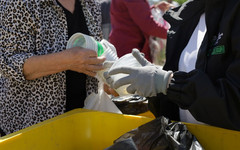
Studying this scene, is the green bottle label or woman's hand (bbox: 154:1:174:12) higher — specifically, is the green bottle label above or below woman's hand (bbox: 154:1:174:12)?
below

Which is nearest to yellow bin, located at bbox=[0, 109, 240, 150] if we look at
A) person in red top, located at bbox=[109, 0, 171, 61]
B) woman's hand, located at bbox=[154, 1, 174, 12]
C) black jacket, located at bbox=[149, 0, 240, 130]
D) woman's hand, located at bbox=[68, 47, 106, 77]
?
black jacket, located at bbox=[149, 0, 240, 130]

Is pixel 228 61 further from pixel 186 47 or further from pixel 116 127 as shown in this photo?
pixel 116 127

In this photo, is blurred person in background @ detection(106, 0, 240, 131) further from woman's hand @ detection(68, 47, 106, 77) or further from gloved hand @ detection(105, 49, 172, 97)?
woman's hand @ detection(68, 47, 106, 77)

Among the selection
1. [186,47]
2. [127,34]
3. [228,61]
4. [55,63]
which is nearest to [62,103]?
[55,63]

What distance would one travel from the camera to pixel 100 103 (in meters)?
1.88

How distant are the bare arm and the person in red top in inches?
62.7

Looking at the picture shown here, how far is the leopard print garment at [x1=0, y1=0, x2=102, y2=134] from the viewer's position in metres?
1.66

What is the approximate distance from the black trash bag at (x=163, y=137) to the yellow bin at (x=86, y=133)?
9cm

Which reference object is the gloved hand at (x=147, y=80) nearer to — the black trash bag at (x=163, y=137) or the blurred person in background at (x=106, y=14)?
the black trash bag at (x=163, y=137)

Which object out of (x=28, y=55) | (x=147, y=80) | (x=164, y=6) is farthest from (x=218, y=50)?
(x=164, y=6)

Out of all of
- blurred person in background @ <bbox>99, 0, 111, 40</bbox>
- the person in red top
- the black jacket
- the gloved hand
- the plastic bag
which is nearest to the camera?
the black jacket

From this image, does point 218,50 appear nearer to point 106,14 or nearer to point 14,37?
point 14,37

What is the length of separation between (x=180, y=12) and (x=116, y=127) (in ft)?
2.22

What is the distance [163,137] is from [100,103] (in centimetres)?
79
